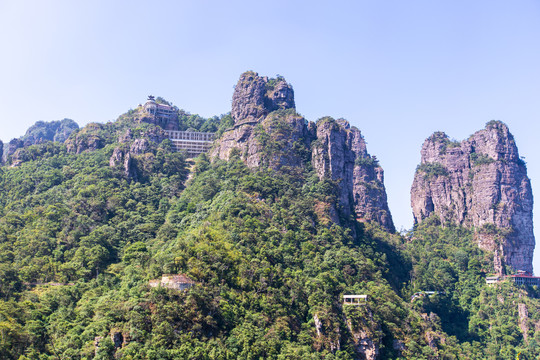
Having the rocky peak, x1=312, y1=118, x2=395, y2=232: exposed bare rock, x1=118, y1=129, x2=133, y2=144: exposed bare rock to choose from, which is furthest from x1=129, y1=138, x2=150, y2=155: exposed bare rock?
x1=312, y1=118, x2=395, y2=232: exposed bare rock

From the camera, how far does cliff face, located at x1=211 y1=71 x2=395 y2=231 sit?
79062mm

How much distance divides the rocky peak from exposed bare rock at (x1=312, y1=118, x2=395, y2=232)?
959cm

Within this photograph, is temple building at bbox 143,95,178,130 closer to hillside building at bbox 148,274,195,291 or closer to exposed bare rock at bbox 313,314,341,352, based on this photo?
hillside building at bbox 148,274,195,291

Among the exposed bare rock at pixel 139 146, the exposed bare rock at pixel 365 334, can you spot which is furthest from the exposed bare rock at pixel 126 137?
the exposed bare rock at pixel 365 334

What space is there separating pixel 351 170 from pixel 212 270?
1639 inches

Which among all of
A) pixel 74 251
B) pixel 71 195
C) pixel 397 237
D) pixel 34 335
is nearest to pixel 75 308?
pixel 34 335

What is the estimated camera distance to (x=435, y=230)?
102 meters

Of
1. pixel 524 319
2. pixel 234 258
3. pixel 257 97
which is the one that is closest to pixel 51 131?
pixel 257 97

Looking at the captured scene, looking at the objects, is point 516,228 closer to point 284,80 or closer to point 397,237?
point 397,237

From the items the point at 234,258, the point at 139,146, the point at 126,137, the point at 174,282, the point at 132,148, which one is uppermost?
the point at 126,137

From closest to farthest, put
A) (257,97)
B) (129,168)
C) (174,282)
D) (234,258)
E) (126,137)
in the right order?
(174,282) → (234,258) → (129,168) → (126,137) → (257,97)

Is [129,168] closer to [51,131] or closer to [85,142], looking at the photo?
[85,142]

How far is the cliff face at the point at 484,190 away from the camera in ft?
309

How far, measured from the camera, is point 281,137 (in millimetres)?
80562
